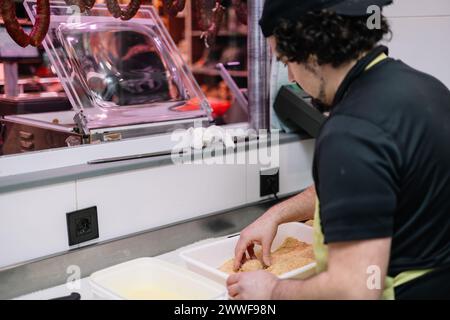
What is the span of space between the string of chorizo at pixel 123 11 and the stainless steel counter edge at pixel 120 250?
0.71 m

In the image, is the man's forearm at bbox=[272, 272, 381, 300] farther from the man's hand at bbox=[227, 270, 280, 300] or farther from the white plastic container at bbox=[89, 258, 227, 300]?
the white plastic container at bbox=[89, 258, 227, 300]

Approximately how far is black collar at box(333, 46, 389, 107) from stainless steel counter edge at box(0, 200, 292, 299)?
75cm

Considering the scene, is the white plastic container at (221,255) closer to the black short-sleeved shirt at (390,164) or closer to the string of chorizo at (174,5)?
the black short-sleeved shirt at (390,164)

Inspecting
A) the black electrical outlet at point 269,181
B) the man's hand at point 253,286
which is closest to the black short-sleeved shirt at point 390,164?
the man's hand at point 253,286

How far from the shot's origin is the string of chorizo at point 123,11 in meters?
1.68

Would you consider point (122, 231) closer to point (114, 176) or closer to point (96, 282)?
point (114, 176)

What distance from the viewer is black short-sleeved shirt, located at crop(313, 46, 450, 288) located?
2.63 feet

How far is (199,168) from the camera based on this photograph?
158 centimetres

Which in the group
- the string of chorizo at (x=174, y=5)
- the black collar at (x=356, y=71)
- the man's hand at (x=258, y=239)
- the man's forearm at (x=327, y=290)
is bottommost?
the man's hand at (x=258, y=239)

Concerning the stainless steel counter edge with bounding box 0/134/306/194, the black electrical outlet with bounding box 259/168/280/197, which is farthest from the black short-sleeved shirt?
the black electrical outlet with bounding box 259/168/280/197

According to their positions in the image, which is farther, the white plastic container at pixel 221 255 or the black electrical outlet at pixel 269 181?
the black electrical outlet at pixel 269 181

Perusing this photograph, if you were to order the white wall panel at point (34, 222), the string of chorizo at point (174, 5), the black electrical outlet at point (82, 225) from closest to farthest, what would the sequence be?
the white wall panel at point (34, 222), the black electrical outlet at point (82, 225), the string of chorizo at point (174, 5)
